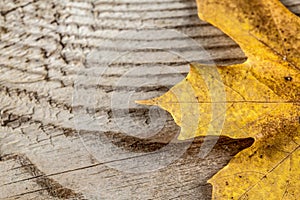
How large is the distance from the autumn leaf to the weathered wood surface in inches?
1.7

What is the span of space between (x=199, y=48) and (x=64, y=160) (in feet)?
1.60

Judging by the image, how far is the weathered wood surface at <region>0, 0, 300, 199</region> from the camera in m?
1.26

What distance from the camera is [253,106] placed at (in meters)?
1.26

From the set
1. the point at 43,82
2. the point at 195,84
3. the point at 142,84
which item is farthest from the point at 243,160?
the point at 43,82

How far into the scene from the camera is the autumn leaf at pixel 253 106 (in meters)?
1.22

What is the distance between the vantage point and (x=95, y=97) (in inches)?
51.4

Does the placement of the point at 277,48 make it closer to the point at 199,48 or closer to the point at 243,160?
the point at 199,48

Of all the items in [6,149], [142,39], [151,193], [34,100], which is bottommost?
[151,193]

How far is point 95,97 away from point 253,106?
42cm

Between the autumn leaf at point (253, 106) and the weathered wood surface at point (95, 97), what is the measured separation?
1.7 inches

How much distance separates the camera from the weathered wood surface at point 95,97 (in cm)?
126

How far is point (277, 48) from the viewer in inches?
52.3

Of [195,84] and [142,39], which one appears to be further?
[142,39]

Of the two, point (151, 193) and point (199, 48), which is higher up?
point (199, 48)
